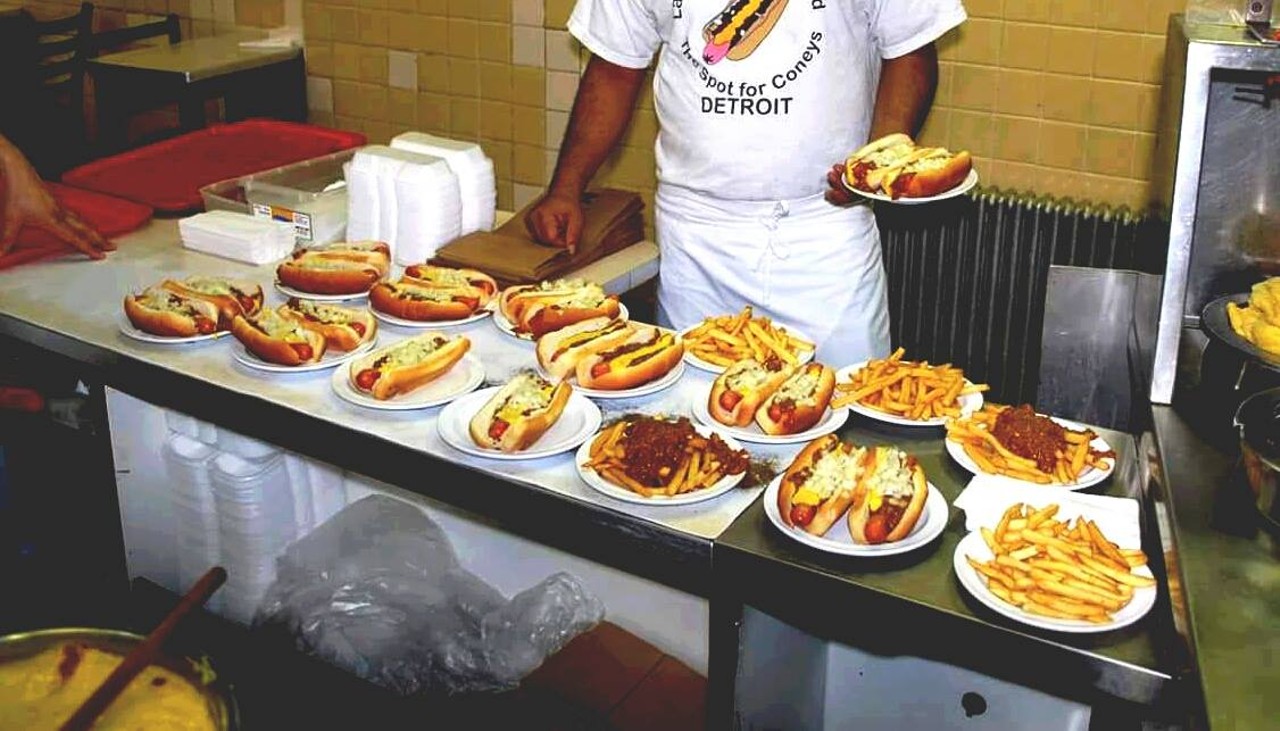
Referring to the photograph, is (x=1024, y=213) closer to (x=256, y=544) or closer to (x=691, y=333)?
(x=691, y=333)

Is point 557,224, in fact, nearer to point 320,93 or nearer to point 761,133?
point 761,133

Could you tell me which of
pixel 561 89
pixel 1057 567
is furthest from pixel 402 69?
pixel 1057 567

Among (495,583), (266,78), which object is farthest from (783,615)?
(266,78)

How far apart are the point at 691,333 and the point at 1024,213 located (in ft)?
5.68

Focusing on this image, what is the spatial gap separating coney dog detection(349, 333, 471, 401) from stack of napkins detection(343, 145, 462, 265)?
0.65m

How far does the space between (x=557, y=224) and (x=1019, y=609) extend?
1.58 meters

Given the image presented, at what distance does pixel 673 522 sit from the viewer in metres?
1.87

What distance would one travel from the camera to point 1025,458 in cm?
194

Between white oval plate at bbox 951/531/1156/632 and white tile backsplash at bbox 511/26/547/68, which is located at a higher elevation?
white tile backsplash at bbox 511/26/547/68

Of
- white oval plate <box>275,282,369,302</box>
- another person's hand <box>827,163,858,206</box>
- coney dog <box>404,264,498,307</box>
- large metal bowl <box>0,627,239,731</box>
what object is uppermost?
another person's hand <box>827,163,858,206</box>

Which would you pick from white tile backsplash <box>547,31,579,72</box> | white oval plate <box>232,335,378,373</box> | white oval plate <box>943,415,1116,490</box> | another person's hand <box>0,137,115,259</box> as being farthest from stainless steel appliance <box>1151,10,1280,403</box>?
white tile backsplash <box>547,31,579,72</box>

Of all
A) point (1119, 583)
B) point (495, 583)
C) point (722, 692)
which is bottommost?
point (495, 583)

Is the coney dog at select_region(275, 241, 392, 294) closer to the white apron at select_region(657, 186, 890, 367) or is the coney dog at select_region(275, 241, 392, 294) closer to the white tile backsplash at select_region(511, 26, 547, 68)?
the white apron at select_region(657, 186, 890, 367)

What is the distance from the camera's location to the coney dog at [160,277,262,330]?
8.39 feet
